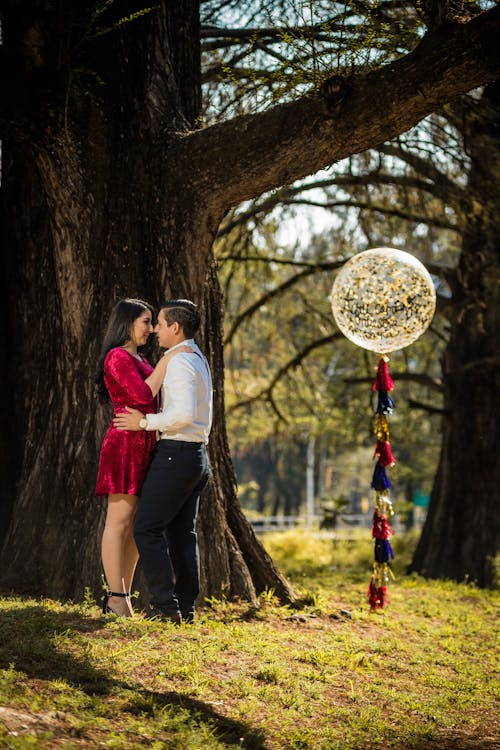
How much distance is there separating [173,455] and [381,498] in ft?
10.2

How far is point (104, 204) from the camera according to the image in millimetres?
6789

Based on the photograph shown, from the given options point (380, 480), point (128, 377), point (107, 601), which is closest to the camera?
point (128, 377)

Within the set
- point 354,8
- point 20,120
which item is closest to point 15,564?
point 20,120

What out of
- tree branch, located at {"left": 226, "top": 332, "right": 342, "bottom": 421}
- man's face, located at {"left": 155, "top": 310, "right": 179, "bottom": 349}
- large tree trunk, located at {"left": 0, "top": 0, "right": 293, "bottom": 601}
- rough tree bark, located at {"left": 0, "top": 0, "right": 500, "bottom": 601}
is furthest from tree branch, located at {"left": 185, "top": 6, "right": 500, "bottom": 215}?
tree branch, located at {"left": 226, "top": 332, "right": 342, "bottom": 421}

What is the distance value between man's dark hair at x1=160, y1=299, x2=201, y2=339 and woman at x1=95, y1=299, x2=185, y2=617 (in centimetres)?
20

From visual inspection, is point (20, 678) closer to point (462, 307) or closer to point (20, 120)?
point (20, 120)

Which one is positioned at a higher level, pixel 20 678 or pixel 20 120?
pixel 20 120

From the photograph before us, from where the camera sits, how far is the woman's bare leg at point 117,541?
18.4 ft

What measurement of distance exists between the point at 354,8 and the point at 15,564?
4.51 m

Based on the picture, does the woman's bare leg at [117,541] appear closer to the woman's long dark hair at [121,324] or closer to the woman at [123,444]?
the woman at [123,444]

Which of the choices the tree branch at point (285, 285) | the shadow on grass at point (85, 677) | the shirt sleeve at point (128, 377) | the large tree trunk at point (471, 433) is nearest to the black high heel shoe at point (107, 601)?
the shadow on grass at point (85, 677)

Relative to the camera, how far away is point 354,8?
6.14m

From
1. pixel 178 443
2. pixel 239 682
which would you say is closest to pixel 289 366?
pixel 178 443

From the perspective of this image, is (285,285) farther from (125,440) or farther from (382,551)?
(125,440)
